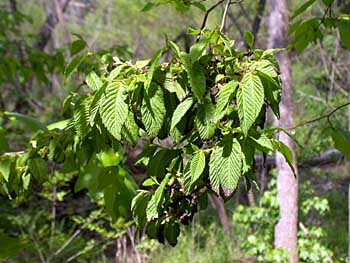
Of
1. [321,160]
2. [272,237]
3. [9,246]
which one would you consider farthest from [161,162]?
[321,160]

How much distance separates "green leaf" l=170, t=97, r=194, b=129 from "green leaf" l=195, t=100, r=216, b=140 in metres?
0.03

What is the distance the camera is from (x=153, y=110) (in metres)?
1.12

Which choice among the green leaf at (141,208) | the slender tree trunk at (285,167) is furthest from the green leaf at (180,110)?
the slender tree trunk at (285,167)

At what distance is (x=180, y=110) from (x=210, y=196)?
491 centimetres

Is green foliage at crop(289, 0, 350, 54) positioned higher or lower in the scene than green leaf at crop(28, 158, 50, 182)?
higher

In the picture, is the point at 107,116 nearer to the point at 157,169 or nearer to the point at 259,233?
the point at 157,169

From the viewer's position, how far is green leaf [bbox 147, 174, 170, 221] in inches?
44.8

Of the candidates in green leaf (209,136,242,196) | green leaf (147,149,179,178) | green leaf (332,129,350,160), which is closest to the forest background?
green leaf (332,129,350,160)

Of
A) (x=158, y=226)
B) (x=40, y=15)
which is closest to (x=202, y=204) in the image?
(x=158, y=226)

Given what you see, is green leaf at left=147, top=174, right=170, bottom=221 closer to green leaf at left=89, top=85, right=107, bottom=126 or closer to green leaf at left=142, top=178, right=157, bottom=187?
green leaf at left=142, top=178, right=157, bottom=187

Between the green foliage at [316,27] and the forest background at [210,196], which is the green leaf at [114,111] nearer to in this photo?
the forest background at [210,196]

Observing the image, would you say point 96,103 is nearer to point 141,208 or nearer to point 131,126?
point 131,126

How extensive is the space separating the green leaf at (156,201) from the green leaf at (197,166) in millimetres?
90

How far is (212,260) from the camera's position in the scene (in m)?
5.08
